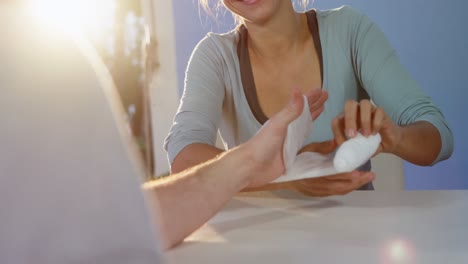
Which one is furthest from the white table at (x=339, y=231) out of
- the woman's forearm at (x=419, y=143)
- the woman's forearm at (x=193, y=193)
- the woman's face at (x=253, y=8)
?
the woman's face at (x=253, y=8)

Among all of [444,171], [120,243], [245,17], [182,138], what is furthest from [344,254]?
[444,171]

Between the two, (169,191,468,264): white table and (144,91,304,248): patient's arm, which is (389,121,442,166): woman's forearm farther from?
(144,91,304,248): patient's arm

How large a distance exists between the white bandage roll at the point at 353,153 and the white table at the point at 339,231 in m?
0.07

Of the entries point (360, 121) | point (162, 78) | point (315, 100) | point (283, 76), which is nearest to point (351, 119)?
point (360, 121)

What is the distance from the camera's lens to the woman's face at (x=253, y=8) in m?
1.29

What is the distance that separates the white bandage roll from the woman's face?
1.71 ft

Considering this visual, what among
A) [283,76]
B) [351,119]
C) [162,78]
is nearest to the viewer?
[351,119]

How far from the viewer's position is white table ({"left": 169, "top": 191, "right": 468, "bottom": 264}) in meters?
0.65

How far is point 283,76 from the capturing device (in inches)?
56.2

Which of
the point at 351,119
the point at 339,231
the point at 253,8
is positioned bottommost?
the point at 339,231

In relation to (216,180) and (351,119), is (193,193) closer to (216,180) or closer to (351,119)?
(216,180)

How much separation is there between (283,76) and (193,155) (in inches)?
14.0

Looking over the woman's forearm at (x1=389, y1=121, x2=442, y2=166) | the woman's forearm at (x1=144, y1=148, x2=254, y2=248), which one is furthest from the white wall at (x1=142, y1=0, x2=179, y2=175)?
the woman's forearm at (x1=144, y1=148, x2=254, y2=248)

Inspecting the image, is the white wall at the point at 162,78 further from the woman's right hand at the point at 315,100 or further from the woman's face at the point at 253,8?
the woman's right hand at the point at 315,100
